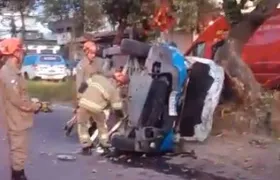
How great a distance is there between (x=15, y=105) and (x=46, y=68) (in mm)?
32933

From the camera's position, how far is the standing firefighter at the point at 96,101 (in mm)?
10211

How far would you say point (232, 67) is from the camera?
12.5 metres

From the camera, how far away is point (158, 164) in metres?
9.49

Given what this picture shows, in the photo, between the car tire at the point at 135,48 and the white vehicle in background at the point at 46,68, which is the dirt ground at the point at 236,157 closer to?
the car tire at the point at 135,48

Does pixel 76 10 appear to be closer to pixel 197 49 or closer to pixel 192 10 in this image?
pixel 192 10

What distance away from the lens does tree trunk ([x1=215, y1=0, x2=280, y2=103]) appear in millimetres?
12188

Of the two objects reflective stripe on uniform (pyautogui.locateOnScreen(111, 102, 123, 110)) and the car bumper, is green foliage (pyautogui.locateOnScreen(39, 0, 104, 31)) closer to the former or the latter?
the car bumper

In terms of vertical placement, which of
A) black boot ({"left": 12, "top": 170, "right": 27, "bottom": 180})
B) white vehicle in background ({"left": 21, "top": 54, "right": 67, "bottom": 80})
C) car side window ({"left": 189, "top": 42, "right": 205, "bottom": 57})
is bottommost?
white vehicle in background ({"left": 21, "top": 54, "right": 67, "bottom": 80})

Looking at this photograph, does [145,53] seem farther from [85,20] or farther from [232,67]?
[85,20]

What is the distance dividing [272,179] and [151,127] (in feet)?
7.20

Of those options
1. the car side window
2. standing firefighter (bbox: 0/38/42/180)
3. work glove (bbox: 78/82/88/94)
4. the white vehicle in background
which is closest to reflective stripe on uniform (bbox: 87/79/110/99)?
work glove (bbox: 78/82/88/94)

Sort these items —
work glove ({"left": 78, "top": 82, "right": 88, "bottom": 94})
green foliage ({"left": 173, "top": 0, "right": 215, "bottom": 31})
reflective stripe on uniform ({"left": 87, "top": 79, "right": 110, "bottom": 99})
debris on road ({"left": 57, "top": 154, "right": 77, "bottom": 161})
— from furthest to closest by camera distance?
green foliage ({"left": 173, "top": 0, "right": 215, "bottom": 31})
work glove ({"left": 78, "top": 82, "right": 88, "bottom": 94})
reflective stripe on uniform ({"left": 87, "top": 79, "right": 110, "bottom": 99})
debris on road ({"left": 57, "top": 154, "right": 77, "bottom": 161})

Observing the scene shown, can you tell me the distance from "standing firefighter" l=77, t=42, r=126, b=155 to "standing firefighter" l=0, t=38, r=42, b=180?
263cm

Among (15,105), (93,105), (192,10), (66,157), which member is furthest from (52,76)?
(15,105)
